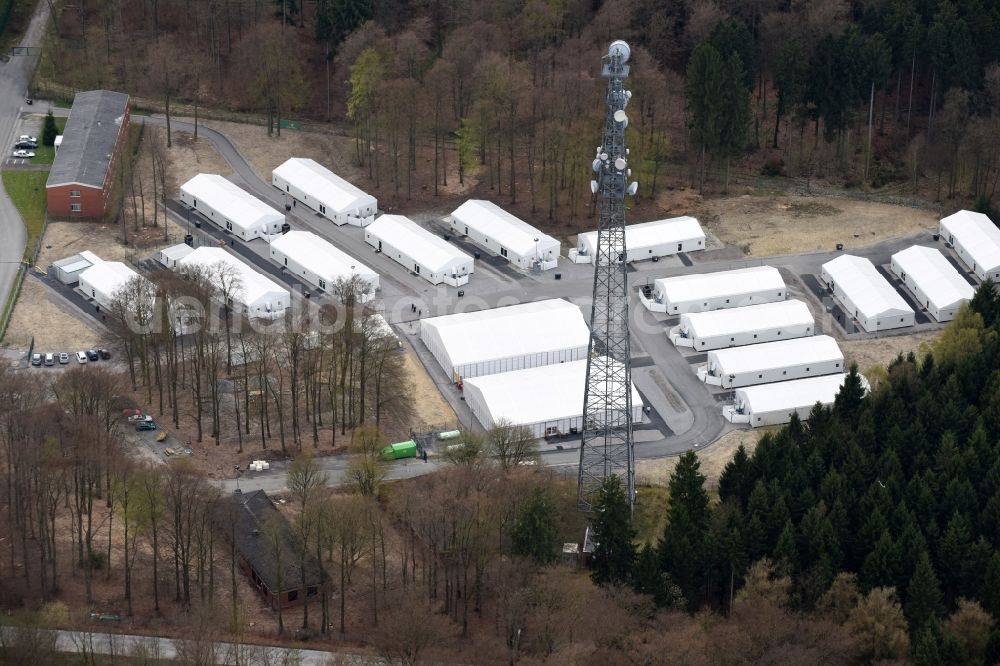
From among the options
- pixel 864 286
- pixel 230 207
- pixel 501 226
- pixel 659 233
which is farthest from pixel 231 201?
pixel 864 286

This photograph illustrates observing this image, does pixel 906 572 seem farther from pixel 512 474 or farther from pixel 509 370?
pixel 509 370

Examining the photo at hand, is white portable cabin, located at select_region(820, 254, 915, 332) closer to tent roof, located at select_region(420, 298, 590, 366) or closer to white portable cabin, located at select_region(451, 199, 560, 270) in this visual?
tent roof, located at select_region(420, 298, 590, 366)

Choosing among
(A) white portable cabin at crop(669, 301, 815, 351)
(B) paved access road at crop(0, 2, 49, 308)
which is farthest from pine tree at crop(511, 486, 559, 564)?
(B) paved access road at crop(0, 2, 49, 308)

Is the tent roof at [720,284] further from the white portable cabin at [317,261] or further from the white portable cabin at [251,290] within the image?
the white portable cabin at [251,290]

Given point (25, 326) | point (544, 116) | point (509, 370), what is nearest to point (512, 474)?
point (509, 370)

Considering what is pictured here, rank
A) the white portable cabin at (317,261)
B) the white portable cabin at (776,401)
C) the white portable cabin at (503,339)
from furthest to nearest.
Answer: the white portable cabin at (317,261) < the white portable cabin at (503,339) < the white portable cabin at (776,401)

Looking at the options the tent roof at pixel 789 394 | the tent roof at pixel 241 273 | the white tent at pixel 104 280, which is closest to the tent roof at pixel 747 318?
the tent roof at pixel 789 394

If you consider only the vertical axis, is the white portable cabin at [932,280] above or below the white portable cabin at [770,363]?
above
